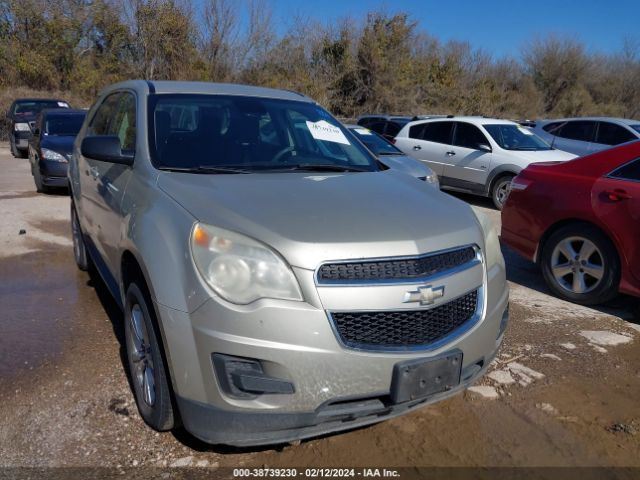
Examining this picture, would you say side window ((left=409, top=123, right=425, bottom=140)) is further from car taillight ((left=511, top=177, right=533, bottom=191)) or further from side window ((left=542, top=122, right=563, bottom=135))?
car taillight ((left=511, top=177, right=533, bottom=191))

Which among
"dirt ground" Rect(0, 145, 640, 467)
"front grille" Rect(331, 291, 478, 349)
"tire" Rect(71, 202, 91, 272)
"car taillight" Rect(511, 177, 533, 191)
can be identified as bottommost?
"dirt ground" Rect(0, 145, 640, 467)

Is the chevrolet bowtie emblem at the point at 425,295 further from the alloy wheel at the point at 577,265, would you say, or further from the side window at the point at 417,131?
the side window at the point at 417,131

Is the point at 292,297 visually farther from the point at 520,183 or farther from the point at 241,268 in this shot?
the point at 520,183

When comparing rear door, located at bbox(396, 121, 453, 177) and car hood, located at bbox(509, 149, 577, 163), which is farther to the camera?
rear door, located at bbox(396, 121, 453, 177)

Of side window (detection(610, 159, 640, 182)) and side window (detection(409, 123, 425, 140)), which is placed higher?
side window (detection(610, 159, 640, 182))

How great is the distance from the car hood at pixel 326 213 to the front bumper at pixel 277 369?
19cm

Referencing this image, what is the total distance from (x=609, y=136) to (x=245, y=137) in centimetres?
1026

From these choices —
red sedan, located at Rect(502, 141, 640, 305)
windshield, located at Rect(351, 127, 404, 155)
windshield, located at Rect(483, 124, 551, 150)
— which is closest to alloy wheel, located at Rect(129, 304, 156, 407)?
red sedan, located at Rect(502, 141, 640, 305)

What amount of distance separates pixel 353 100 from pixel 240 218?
2974cm

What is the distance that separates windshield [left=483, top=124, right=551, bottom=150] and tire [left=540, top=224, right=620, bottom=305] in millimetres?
5451

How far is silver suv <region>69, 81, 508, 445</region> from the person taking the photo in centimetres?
231

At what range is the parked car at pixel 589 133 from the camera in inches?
447

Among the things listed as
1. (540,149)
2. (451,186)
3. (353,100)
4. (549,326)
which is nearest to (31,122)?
(451,186)

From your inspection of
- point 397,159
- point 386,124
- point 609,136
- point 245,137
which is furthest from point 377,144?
point 245,137
